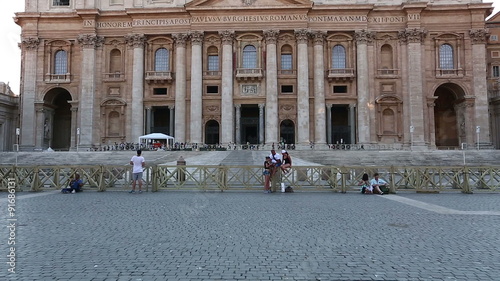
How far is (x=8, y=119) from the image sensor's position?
44.1 meters

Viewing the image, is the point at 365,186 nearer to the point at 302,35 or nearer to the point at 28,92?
the point at 302,35

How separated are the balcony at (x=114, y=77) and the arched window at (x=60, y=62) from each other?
5088 millimetres

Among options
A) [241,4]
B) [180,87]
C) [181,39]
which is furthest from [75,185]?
[241,4]

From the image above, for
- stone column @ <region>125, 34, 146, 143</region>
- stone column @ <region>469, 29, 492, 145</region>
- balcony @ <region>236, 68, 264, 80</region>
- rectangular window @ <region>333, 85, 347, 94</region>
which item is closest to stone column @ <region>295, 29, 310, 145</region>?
rectangular window @ <region>333, 85, 347, 94</region>

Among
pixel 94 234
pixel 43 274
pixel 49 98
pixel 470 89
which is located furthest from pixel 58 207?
pixel 470 89

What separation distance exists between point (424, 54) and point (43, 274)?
43376 mm

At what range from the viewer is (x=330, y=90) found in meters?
41.0

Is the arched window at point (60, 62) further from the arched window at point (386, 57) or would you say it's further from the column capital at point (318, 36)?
the arched window at point (386, 57)

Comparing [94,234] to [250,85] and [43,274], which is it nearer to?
[43,274]

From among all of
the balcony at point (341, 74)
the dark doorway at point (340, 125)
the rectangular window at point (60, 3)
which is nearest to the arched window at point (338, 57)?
the balcony at point (341, 74)

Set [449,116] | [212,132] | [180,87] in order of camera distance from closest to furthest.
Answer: [180,87]
[212,132]
[449,116]

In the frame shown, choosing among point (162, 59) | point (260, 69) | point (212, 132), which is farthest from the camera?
point (162, 59)

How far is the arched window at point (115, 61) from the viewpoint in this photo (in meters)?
42.8

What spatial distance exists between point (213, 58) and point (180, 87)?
5108 mm
